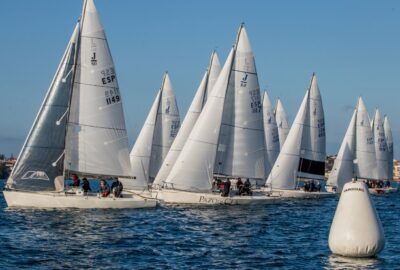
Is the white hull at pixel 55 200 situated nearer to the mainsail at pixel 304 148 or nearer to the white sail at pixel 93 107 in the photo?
the white sail at pixel 93 107

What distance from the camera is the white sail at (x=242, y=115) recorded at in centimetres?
4419

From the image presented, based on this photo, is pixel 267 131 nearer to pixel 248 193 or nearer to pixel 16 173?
pixel 248 193

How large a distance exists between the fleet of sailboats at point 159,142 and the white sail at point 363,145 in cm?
1073

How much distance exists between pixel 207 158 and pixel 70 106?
9002mm

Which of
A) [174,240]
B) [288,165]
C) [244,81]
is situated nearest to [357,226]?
[174,240]

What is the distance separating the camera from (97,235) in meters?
26.6

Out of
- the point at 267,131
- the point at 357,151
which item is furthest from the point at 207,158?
the point at 357,151

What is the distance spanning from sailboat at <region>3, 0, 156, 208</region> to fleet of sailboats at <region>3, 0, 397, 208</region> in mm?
49

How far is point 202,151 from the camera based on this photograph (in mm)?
41938

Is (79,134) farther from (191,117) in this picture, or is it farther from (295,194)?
(295,194)

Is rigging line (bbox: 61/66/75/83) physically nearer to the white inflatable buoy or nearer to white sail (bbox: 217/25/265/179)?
white sail (bbox: 217/25/265/179)

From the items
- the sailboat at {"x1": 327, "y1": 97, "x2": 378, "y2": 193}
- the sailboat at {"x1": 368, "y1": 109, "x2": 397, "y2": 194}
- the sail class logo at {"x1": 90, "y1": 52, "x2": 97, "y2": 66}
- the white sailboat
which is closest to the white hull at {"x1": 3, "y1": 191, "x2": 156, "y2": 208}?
the sail class logo at {"x1": 90, "y1": 52, "x2": 97, "y2": 66}

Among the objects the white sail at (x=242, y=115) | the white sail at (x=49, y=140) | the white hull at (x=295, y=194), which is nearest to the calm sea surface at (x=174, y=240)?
A: the white sail at (x=49, y=140)

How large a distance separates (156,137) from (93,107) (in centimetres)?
1527
